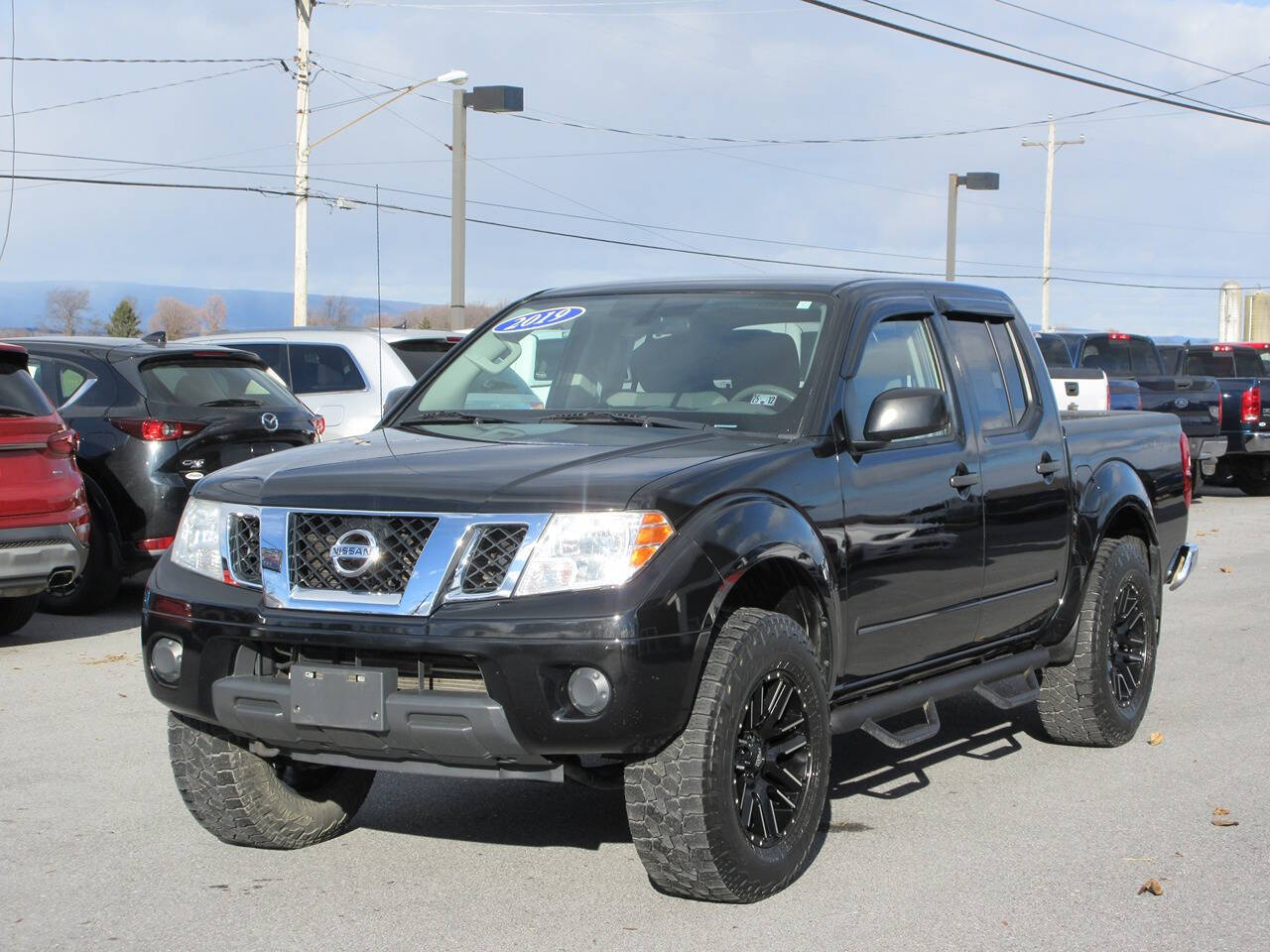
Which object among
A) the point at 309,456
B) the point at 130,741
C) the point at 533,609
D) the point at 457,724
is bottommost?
the point at 130,741

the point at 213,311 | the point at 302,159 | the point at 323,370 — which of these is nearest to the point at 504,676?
the point at 323,370

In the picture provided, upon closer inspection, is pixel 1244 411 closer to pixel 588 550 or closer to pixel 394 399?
pixel 394 399

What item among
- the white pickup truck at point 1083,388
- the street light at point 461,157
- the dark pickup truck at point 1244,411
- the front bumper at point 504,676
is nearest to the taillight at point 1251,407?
the dark pickup truck at point 1244,411

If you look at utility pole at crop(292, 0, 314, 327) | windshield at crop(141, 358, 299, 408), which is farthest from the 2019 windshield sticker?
utility pole at crop(292, 0, 314, 327)

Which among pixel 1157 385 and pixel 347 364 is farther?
pixel 1157 385

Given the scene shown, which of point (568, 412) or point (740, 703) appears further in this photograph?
point (568, 412)

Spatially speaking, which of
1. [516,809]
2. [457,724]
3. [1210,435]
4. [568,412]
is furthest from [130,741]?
[1210,435]

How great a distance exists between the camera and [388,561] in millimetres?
4457

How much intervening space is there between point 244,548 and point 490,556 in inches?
33.0

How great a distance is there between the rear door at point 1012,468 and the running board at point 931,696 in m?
0.14

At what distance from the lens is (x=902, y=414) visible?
5.27 meters

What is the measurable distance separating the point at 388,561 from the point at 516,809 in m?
1.76

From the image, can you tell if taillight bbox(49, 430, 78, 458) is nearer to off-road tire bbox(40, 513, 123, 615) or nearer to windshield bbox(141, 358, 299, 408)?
off-road tire bbox(40, 513, 123, 615)

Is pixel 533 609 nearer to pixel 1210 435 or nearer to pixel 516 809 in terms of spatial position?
pixel 516 809
